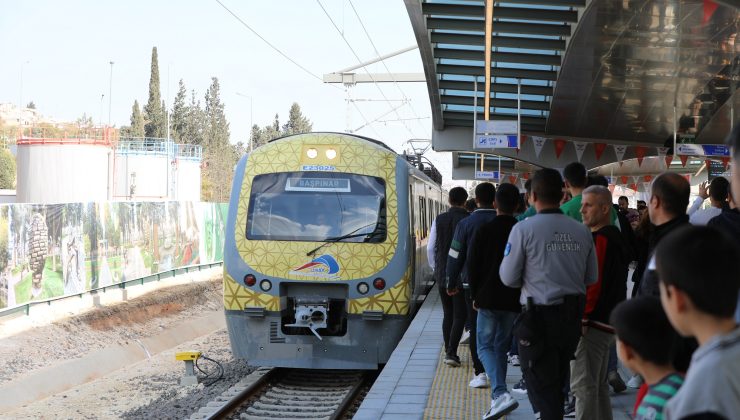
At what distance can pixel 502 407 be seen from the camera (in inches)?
269

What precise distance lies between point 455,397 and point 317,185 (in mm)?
4493

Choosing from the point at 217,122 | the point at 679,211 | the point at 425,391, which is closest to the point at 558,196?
the point at 679,211

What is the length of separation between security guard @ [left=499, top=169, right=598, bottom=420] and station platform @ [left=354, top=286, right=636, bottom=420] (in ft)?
5.31

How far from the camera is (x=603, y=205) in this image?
5.97m

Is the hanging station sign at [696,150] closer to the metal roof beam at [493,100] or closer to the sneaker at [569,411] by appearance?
the metal roof beam at [493,100]

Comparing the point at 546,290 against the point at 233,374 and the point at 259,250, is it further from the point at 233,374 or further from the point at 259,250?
the point at 233,374

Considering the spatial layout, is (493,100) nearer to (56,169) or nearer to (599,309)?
(599,309)

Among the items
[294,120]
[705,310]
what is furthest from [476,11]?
[294,120]

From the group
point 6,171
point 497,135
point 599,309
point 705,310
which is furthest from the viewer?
point 6,171

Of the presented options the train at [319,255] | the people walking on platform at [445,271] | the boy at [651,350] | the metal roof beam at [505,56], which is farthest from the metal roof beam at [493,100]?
the boy at [651,350]

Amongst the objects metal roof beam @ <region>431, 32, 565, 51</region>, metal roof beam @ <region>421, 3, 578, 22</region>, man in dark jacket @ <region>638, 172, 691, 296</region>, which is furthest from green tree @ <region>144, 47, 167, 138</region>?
man in dark jacket @ <region>638, 172, 691, 296</region>

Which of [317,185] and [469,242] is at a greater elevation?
[317,185]

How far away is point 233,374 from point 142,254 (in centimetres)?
1192

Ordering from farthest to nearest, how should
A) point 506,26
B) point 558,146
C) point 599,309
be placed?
point 558,146 → point 506,26 → point 599,309
